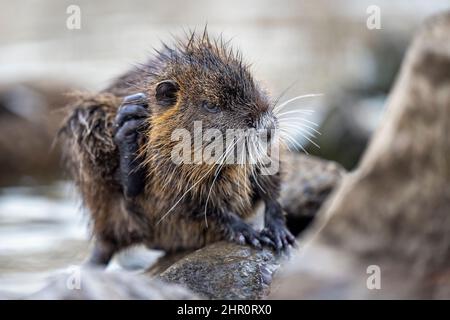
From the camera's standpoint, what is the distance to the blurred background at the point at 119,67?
9.93 m

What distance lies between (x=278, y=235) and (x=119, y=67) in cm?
1135

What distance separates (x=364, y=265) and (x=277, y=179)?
201 cm

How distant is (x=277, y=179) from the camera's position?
6.85 meters

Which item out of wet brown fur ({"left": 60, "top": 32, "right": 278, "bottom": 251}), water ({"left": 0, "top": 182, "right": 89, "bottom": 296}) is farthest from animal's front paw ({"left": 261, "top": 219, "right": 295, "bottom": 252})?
water ({"left": 0, "top": 182, "right": 89, "bottom": 296})

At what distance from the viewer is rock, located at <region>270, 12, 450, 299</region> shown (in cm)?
488

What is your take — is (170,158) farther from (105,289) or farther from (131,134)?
(105,289)

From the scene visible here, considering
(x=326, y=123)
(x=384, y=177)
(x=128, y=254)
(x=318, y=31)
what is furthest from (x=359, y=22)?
(x=384, y=177)

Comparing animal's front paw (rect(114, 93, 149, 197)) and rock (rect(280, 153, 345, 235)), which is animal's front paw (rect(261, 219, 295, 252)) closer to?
animal's front paw (rect(114, 93, 149, 197))

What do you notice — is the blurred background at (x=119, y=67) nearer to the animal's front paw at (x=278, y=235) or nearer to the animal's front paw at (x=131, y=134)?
the animal's front paw at (x=131, y=134)

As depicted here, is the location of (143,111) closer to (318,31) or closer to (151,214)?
(151,214)

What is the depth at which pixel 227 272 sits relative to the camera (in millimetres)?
6020

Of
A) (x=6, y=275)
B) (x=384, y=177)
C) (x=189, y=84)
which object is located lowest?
(x=6, y=275)

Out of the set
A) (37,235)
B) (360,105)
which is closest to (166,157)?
(37,235)

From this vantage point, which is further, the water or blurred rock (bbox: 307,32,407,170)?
blurred rock (bbox: 307,32,407,170)
